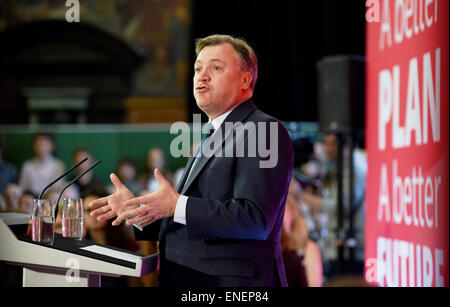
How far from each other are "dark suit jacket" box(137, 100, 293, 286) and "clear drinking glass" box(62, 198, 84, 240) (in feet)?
1.15

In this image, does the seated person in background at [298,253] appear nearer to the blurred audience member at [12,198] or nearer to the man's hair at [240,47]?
the man's hair at [240,47]

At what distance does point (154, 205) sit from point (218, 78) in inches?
16.8

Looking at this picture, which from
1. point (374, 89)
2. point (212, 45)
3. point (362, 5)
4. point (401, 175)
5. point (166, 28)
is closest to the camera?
point (212, 45)

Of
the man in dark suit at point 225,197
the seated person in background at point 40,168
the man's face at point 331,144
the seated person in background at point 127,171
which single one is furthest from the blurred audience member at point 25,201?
the man in dark suit at point 225,197

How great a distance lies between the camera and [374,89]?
12.7 ft

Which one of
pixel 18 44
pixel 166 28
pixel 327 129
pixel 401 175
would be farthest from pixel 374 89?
pixel 18 44

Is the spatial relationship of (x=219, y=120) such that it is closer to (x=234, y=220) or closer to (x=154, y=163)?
A: (x=234, y=220)

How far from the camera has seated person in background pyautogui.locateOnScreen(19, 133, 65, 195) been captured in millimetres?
7074

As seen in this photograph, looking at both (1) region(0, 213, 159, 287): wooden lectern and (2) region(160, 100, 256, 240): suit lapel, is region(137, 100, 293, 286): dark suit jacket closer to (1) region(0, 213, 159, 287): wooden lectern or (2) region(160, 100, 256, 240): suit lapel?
(2) region(160, 100, 256, 240): suit lapel

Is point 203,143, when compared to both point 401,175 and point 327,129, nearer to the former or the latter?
point 401,175

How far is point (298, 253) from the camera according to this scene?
3.34 m

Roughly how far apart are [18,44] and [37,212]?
9.91 metres

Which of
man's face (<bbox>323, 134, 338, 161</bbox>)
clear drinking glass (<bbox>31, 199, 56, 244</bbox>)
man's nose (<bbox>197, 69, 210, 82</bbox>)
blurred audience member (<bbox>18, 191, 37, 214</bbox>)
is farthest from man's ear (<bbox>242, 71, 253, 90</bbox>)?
man's face (<bbox>323, 134, 338, 161</bbox>)

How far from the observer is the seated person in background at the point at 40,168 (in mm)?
7074
